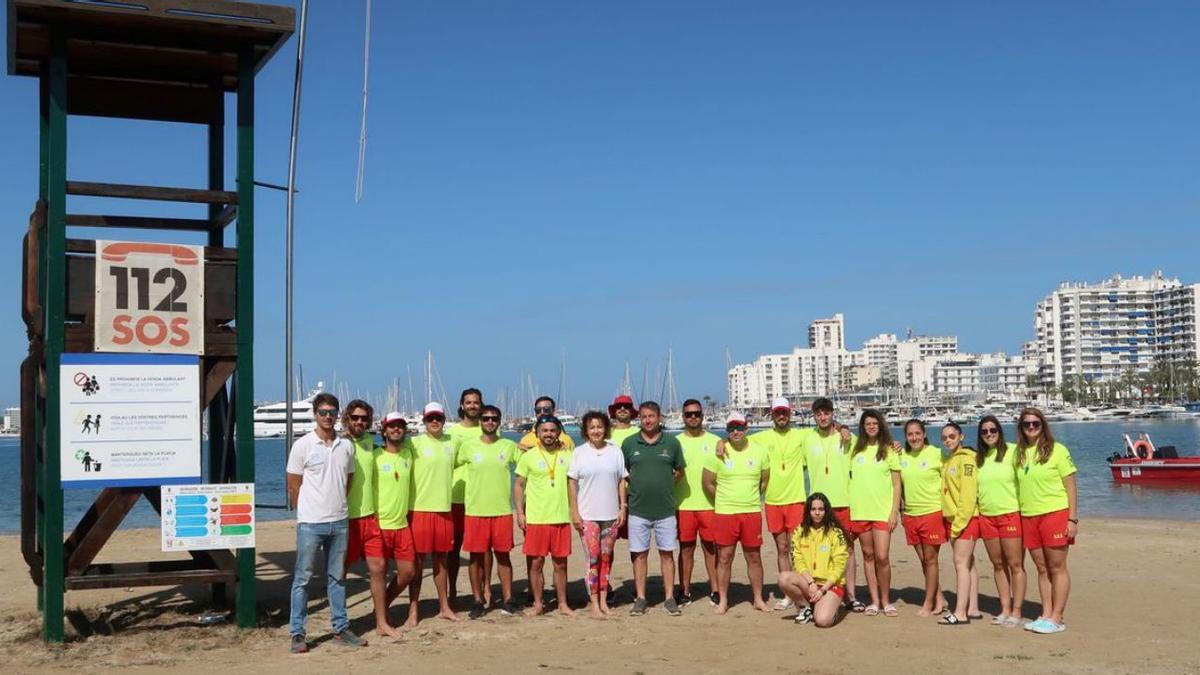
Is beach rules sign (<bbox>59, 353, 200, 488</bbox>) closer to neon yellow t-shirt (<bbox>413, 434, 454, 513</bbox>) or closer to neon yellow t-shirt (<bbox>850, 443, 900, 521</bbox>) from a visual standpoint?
neon yellow t-shirt (<bbox>413, 434, 454, 513</bbox>)

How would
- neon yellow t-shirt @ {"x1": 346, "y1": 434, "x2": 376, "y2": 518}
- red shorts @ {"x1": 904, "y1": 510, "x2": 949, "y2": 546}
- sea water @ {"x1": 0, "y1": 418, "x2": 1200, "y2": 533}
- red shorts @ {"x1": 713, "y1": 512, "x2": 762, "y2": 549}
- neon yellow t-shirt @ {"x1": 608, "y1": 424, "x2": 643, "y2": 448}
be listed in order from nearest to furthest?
neon yellow t-shirt @ {"x1": 346, "y1": 434, "x2": 376, "y2": 518}
red shorts @ {"x1": 904, "y1": 510, "x2": 949, "y2": 546}
red shorts @ {"x1": 713, "y1": 512, "x2": 762, "y2": 549}
neon yellow t-shirt @ {"x1": 608, "y1": 424, "x2": 643, "y2": 448}
sea water @ {"x1": 0, "y1": 418, "x2": 1200, "y2": 533}

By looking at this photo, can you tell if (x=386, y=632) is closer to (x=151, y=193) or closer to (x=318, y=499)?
(x=318, y=499)

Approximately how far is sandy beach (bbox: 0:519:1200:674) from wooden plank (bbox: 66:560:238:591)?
40 cm

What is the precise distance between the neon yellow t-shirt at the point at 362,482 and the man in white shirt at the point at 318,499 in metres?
0.22

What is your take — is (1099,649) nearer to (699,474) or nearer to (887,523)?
(887,523)

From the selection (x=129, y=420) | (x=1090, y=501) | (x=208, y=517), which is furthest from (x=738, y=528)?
(x=1090, y=501)

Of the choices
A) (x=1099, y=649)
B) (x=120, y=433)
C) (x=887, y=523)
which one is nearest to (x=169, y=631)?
(x=120, y=433)

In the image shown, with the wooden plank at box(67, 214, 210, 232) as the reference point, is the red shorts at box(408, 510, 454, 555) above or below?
below

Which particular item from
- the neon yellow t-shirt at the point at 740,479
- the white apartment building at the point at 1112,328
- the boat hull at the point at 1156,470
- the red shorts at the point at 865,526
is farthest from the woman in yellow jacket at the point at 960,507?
the white apartment building at the point at 1112,328

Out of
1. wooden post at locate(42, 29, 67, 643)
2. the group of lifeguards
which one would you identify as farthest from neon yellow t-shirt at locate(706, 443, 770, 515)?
wooden post at locate(42, 29, 67, 643)

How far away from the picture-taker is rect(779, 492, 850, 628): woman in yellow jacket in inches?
353

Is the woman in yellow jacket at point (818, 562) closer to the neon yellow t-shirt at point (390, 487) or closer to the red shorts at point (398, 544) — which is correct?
the red shorts at point (398, 544)

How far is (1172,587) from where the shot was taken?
11.2 metres

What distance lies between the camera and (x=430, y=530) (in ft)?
29.1
